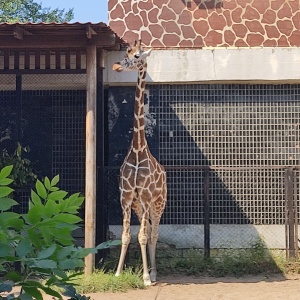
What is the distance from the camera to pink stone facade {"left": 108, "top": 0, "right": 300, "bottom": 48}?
11.3 m

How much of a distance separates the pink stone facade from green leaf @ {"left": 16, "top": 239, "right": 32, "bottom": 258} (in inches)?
388

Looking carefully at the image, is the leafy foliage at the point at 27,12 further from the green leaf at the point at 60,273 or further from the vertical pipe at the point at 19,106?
the green leaf at the point at 60,273

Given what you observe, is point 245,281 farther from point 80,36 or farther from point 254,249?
point 80,36

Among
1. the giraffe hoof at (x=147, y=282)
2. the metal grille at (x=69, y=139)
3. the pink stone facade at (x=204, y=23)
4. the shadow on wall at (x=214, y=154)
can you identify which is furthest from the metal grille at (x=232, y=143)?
the giraffe hoof at (x=147, y=282)

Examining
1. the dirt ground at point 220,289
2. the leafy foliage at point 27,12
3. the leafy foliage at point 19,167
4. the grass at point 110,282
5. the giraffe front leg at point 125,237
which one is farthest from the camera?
the leafy foliage at point 27,12

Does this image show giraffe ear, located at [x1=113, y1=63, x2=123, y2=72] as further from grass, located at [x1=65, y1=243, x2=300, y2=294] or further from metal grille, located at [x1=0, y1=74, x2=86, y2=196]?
grass, located at [x1=65, y1=243, x2=300, y2=294]

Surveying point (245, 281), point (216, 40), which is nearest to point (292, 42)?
point (216, 40)

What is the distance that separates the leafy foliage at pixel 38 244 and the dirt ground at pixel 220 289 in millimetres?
6182

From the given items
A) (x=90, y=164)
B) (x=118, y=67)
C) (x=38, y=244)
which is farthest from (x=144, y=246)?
(x=38, y=244)

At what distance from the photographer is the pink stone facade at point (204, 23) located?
11328mm

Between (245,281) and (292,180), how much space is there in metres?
1.96

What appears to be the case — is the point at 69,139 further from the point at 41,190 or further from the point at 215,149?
the point at 41,190

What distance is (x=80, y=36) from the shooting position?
9328mm

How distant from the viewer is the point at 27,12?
106 ft
